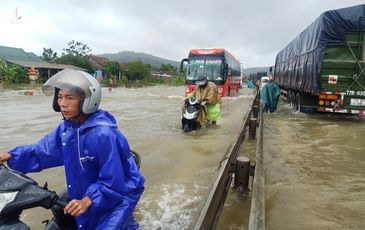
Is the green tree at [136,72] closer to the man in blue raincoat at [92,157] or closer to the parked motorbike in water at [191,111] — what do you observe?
the parked motorbike in water at [191,111]

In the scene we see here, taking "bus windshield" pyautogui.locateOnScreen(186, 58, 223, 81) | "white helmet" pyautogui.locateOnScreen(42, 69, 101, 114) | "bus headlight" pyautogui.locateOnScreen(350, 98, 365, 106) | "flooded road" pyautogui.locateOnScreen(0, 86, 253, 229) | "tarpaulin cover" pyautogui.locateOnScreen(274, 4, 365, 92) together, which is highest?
"tarpaulin cover" pyautogui.locateOnScreen(274, 4, 365, 92)

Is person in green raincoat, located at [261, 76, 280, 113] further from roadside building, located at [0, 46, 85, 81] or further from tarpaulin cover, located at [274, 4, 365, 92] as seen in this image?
roadside building, located at [0, 46, 85, 81]

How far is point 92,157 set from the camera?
2582 millimetres

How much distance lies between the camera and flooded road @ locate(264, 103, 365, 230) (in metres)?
4.56

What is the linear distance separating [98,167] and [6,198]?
690 millimetres

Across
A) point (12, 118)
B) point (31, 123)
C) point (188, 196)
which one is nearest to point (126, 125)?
Result: point (31, 123)

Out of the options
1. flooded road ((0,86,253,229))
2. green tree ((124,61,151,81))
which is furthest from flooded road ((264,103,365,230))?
green tree ((124,61,151,81))

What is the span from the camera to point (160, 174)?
21.0 feet

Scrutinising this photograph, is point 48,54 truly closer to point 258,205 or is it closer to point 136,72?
point 136,72

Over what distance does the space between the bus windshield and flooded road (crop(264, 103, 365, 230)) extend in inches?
400

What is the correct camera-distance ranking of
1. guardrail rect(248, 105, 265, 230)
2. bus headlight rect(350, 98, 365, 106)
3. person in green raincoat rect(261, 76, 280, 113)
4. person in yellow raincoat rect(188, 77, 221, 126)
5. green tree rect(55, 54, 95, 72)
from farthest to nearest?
green tree rect(55, 54, 95, 72)
person in green raincoat rect(261, 76, 280, 113)
bus headlight rect(350, 98, 365, 106)
person in yellow raincoat rect(188, 77, 221, 126)
guardrail rect(248, 105, 265, 230)

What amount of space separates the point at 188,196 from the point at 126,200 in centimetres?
273

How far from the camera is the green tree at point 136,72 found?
66812 millimetres

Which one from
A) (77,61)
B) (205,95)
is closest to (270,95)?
(205,95)
